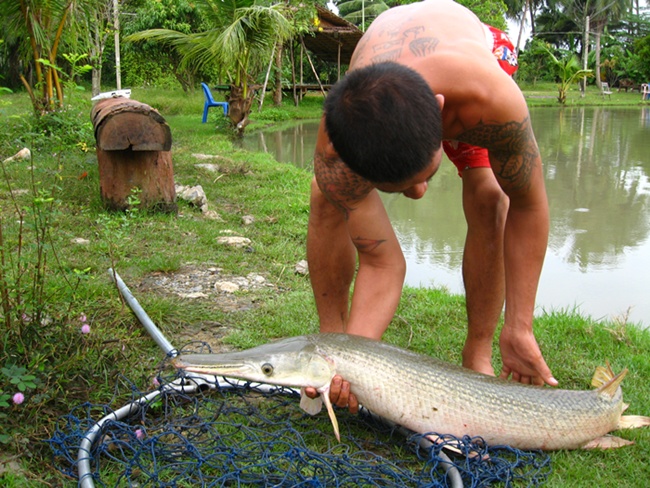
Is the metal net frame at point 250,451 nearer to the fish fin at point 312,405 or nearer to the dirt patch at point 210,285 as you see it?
the fish fin at point 312,405

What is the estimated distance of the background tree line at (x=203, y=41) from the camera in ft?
25.9

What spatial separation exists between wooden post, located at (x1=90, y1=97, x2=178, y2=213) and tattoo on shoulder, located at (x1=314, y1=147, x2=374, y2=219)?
2.75 meters

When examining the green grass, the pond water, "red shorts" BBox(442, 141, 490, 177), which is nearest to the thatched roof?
the pond water

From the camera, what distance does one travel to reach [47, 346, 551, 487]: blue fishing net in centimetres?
199

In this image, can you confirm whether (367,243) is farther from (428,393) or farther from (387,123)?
(387,123)

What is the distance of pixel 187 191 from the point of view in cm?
587

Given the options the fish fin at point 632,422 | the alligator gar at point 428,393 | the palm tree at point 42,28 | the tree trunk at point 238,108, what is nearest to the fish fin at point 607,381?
the alligator gar at point 428,393

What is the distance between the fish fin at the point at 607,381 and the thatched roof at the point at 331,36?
54.5 ft

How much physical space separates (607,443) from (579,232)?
3519mm

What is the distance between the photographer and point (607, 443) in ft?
7.48

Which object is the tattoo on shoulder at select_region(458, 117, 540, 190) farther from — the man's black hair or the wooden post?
the wooden post

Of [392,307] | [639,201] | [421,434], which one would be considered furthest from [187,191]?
[639,201]

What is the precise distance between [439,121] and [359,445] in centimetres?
121

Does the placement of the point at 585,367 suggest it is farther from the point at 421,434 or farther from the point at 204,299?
the point at 204,299
